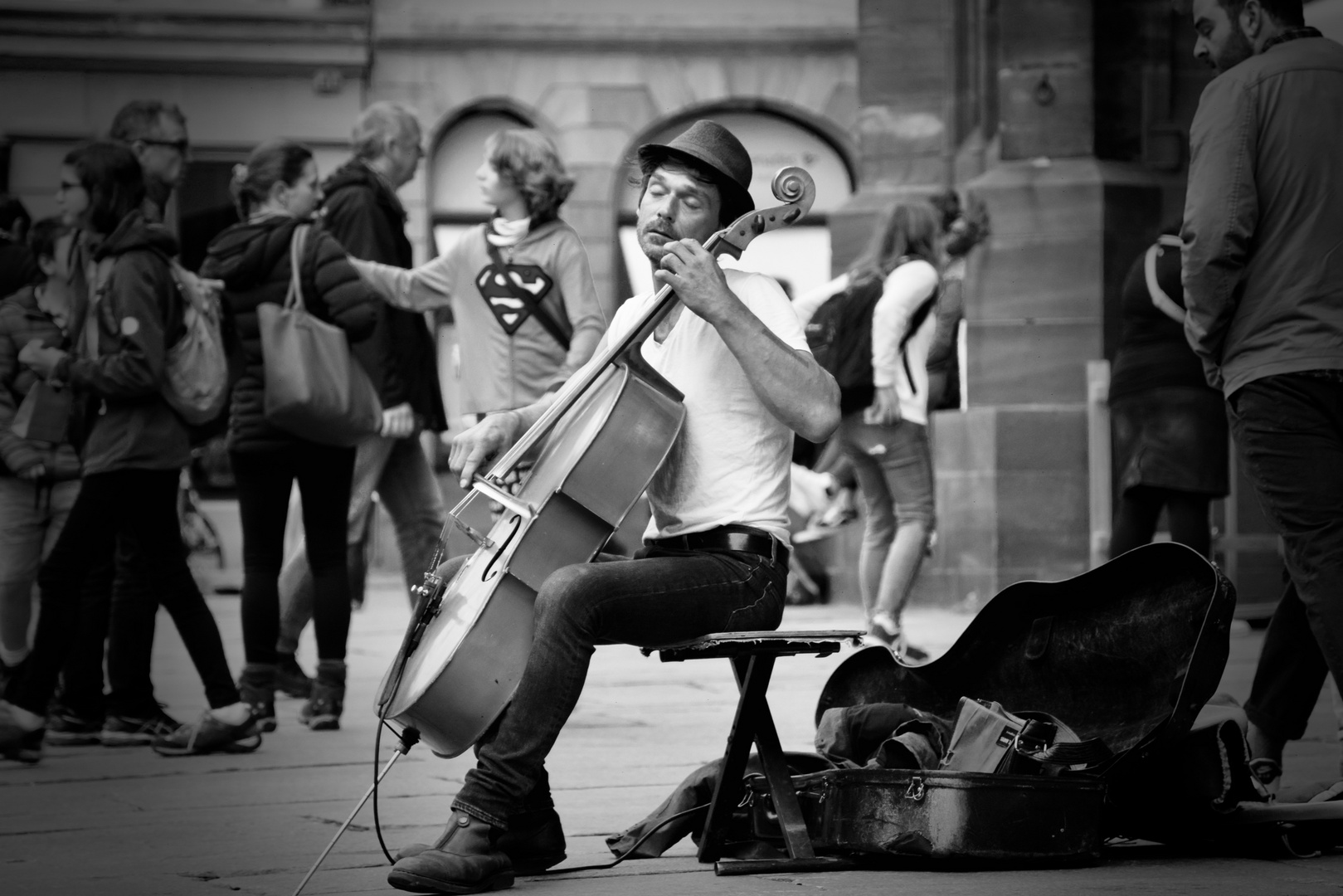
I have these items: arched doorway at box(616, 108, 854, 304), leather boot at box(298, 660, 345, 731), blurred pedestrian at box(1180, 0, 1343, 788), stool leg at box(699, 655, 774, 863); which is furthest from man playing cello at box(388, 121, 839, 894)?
arched doorway at box(616, 108, 854, 304)

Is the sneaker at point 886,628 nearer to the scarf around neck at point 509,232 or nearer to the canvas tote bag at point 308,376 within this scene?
the scarf around neck at point 509,232

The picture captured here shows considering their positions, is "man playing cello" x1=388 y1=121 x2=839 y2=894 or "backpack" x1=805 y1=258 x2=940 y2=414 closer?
"man playing cello" x1=388 y1=121 x2=839 y2=894

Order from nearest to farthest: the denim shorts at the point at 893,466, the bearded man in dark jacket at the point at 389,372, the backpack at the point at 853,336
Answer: the bearded man in dark jacket at the point at 389,372, the denim shorts at the point at 893,466, the backpack at the point at 853,336

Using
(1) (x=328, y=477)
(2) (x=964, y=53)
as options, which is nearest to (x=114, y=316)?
(1) (x=328, y=477)

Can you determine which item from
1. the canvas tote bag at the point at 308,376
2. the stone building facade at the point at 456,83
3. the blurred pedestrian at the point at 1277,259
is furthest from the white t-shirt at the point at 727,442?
the stone building facade at the point at 456,83

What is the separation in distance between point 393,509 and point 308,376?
1.15 m

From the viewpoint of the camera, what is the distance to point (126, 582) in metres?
6.85

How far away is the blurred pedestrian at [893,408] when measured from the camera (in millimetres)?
8734

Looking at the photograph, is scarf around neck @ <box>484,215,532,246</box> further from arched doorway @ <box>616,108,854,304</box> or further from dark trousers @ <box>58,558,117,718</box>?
arched doorway @ <box>616,108,854,304</box>

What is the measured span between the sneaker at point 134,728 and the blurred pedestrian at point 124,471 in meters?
0.05

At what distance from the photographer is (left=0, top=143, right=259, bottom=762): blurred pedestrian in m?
6.45

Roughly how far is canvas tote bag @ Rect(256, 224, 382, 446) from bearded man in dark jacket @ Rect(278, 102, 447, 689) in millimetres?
558

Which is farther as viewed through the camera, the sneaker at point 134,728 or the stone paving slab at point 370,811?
the sneaker at point 134,728

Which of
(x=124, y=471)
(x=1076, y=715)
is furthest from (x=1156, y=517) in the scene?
(x=124, y=471)
